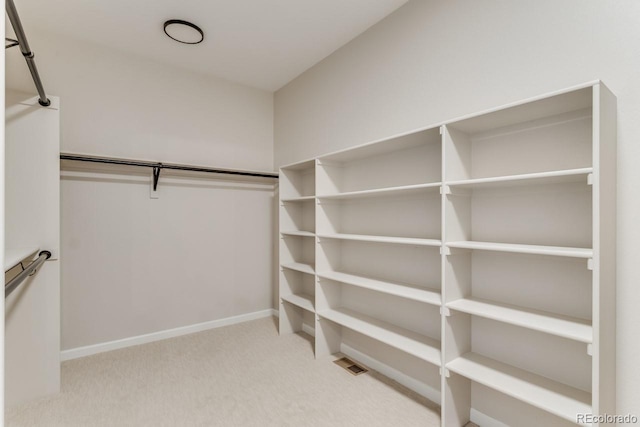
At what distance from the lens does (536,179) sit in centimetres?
139

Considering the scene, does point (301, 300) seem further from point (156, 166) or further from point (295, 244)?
point (156, 166)

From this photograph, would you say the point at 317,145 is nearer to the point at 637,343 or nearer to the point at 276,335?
the point at 276,335

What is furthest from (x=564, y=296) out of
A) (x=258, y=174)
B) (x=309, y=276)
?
(x=258, y=174)

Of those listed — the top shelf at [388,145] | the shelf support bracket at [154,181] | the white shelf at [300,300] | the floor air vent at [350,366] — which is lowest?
the floor air vent at [350,366]

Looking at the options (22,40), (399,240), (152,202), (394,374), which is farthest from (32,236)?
(394,374)

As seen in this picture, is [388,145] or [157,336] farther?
[157,336]

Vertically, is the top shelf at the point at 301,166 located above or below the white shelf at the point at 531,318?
above

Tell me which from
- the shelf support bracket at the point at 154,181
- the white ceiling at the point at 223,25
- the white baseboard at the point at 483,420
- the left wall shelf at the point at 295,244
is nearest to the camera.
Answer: the white baseboard at the point at 483,420

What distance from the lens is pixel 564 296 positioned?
4.88ft

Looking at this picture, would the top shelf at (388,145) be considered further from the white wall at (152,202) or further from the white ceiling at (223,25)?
the white wall at (152,202)

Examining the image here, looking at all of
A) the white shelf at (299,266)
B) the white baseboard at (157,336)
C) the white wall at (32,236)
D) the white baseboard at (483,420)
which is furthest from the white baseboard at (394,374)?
the white wall at (32,236)

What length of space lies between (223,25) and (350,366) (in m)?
2.82

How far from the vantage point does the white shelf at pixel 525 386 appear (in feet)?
4.24

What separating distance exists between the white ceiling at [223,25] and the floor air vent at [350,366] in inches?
104
